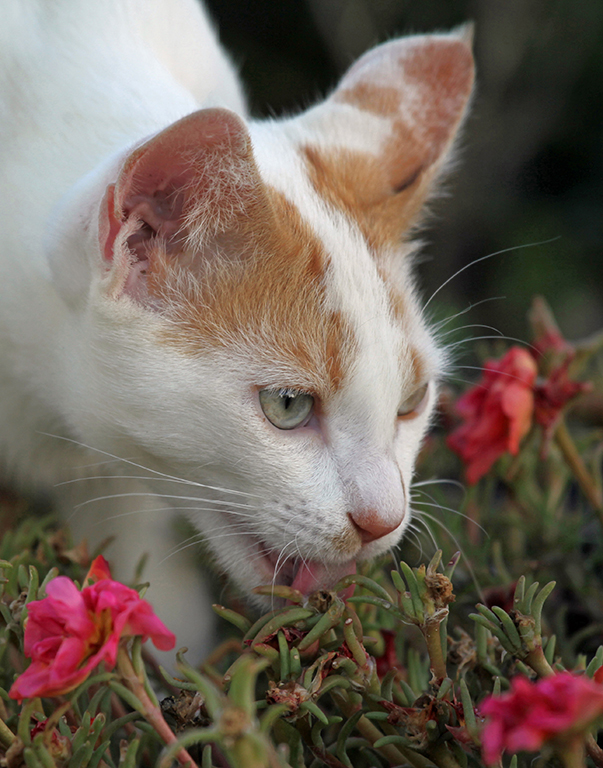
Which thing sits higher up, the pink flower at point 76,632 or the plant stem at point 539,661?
the pink flower at point 76,632

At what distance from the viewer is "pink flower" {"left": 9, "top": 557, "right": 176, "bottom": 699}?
0.42 meters

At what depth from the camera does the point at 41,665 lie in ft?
1.43

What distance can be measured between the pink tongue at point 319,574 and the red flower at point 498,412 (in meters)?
0.22

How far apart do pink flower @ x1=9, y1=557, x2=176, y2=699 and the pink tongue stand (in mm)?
272

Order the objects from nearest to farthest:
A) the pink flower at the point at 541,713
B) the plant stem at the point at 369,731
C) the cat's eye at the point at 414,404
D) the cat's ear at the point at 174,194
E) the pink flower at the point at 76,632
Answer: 1. the pink flower at the point at 541,713
2. the pink flower at the point at 76,632
3. the plant stem at the point at 369,731
4. the cat's ear at the point at 174,194
5. the cat's eye at the point at 414,404

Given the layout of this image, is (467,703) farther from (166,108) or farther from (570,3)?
(570,3)

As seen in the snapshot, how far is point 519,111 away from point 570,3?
1.05 ft

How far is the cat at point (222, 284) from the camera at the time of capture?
699 millimetres

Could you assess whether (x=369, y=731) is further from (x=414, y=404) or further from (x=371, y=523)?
(x=414, y=404)

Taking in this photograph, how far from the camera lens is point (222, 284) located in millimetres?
762

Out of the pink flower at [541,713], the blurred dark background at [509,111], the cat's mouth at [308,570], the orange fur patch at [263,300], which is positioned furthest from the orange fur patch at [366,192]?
the blurred dark background at [509,111]

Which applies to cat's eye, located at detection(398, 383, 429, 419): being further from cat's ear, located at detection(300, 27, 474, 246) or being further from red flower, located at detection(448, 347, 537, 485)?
cat's ear, located at detection(300, 27, 474, 246)

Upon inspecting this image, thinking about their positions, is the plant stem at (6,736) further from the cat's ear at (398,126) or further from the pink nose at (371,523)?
the cat's ear at (398,126)

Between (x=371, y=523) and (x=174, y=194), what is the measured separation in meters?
0.37
